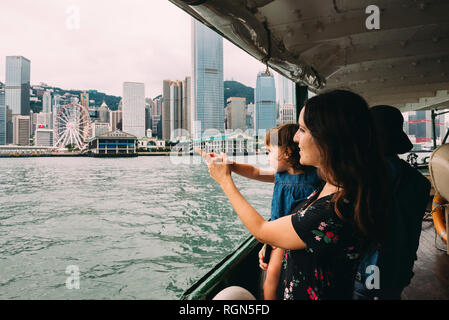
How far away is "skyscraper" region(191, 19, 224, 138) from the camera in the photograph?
8.76m

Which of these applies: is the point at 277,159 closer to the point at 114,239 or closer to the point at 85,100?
the point at 114,239

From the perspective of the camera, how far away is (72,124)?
39.1m

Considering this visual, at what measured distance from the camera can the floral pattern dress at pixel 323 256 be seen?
1.94ft

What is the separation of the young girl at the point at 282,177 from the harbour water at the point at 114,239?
2161mm

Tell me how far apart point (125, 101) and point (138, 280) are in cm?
2046

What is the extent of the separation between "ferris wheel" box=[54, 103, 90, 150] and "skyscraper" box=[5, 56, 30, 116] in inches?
1092

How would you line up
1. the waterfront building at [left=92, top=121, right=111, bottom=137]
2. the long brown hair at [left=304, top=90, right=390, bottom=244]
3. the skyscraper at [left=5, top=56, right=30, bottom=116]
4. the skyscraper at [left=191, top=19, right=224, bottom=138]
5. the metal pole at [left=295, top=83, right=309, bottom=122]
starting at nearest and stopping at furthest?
the long brown hair at [left=304, top=90, right=390, bottom=244] < the metal pole at [left=295, top=83, right=309, bottom=122] < the skyscraper at [left=191, top=19, right=224, bottom=138] < the skyscraper at [left=5, top=56, right=30, bottom=116] < the waterfront building at [left=92, top=121, right=111, bottom=137]

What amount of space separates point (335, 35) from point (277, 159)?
1.40 m

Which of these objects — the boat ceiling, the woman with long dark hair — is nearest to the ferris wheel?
the boat ceiling

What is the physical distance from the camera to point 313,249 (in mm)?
603

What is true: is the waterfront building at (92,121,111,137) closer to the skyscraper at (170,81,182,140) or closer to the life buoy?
the skyscraper at (170,81,182,140)

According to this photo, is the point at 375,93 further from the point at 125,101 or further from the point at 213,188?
the point at 125,101

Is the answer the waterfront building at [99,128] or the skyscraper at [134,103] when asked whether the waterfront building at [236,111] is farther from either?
the waterfront building at [99,128]
